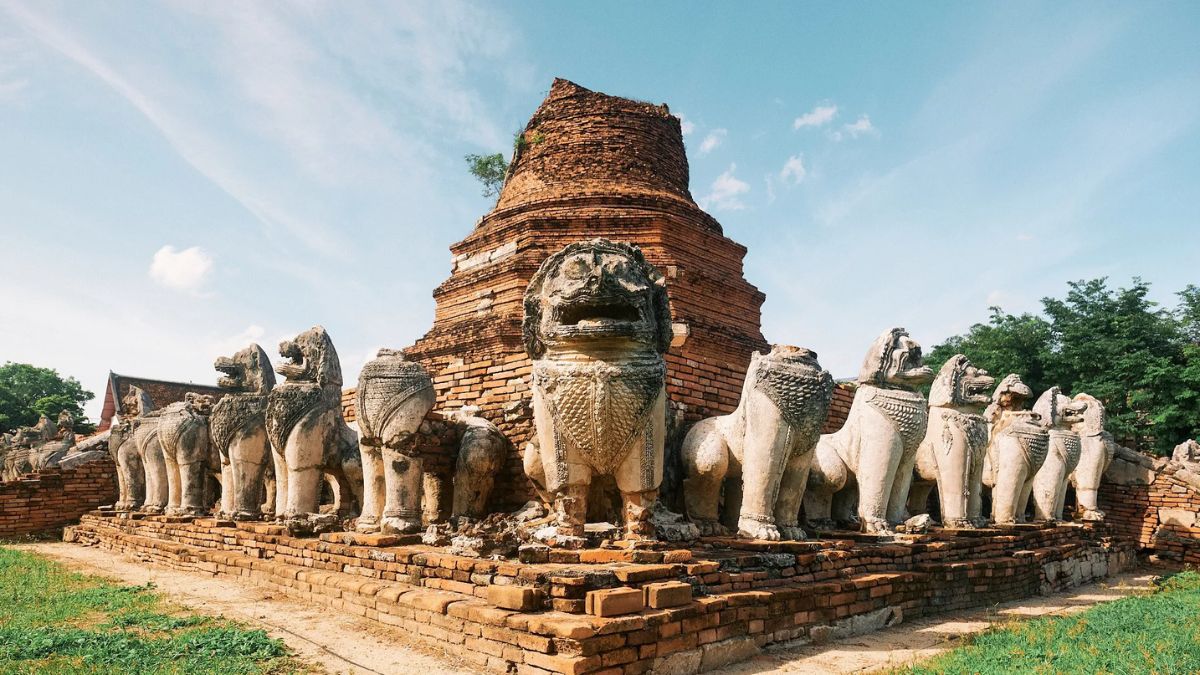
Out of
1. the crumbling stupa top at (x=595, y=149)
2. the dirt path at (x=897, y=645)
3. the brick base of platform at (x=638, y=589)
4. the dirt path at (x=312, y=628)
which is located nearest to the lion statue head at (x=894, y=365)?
the brick base of platform at (x=638, y=589)

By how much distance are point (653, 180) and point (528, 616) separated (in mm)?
9023

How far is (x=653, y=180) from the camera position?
11.8 meters

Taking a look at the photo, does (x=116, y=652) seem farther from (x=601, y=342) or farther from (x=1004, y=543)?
(x=1004, y=543)

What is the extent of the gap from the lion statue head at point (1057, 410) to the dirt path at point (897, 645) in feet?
9.17

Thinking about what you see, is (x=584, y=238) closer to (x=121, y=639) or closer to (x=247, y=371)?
(x=247, y=371)

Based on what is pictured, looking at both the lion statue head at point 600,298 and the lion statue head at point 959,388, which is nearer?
the lion statue head at point 600,298

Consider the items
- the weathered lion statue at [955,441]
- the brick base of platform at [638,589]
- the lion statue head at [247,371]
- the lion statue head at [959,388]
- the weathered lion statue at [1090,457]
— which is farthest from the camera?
the weathered lion statue at [1090,457]

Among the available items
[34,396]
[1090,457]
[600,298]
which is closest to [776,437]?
[600,298]

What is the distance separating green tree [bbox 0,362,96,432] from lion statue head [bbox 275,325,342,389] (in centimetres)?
3122

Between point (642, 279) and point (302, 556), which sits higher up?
point (642, 279)

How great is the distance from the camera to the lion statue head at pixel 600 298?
193 inches

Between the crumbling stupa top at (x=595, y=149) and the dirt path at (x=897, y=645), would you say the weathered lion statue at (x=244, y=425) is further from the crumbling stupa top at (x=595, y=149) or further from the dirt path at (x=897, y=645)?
the dirt path at (x=897, y=645)

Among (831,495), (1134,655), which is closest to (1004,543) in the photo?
(831,495)

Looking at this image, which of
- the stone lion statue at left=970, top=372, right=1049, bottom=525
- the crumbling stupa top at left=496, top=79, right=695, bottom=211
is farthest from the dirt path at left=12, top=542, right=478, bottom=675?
the stone lion statue at left=970, top=372, right=1049, bottom=525
